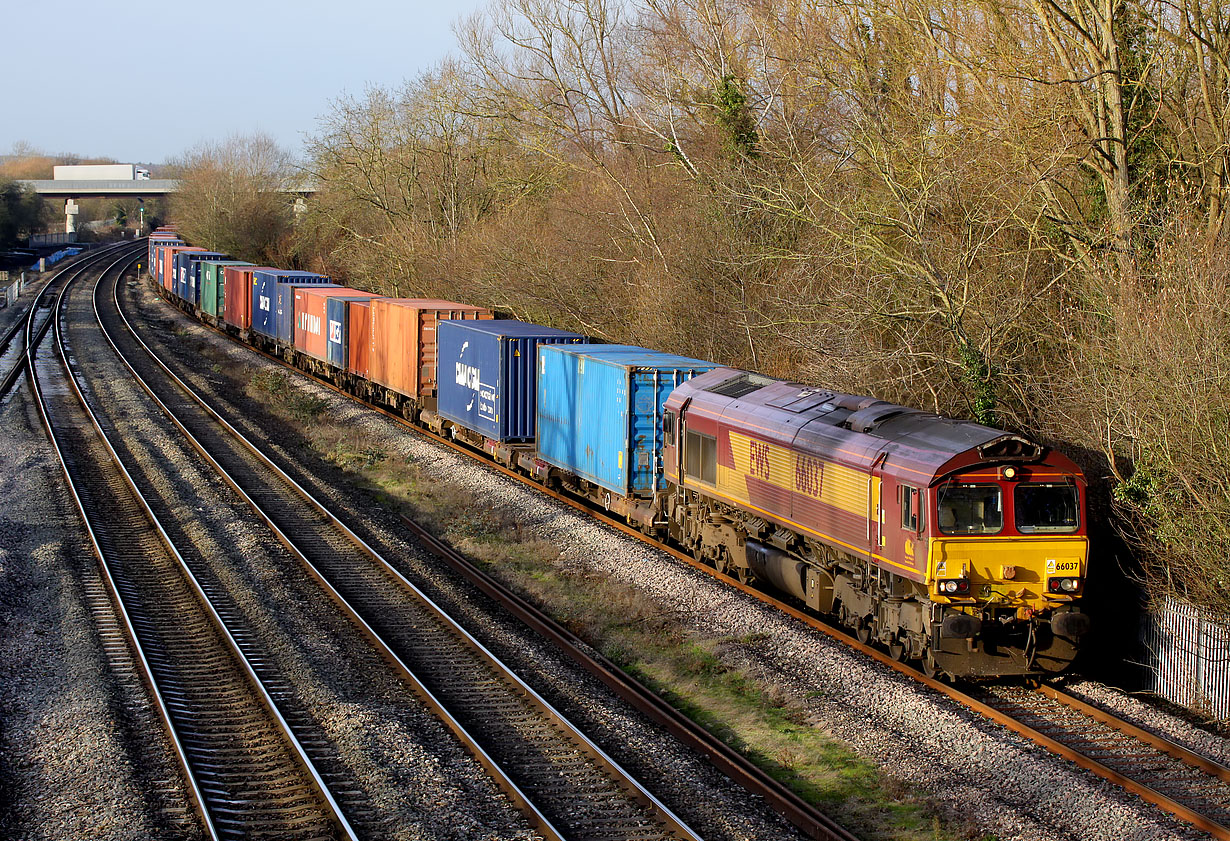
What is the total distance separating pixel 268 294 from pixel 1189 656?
121 ft

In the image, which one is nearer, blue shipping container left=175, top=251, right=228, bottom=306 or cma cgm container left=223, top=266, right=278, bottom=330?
cma cgm container left=223, top=266, right=278, bottom=330

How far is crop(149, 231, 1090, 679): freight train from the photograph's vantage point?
1204 centimetres

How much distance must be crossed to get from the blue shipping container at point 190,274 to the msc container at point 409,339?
30.1 metres

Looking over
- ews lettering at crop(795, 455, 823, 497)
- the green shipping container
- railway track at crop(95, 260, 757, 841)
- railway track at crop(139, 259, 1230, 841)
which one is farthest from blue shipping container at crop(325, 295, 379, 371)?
railway track at crop(139, 259, 1230, 841)

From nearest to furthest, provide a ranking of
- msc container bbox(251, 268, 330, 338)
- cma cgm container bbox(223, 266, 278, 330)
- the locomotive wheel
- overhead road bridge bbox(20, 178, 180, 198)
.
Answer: the locomotive wheel < msc container bbox(251, 268, 330, 338) < cma cgm container bbox(223, 266, 278, 330) < overhead road bridge bbox(20, 178, 180, 198)

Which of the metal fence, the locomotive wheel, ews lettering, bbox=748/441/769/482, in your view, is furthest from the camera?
ews lettering, bbox=748/441/769/482

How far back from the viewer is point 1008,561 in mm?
12094

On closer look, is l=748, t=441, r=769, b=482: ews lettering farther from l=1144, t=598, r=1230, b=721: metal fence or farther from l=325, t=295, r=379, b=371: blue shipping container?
l=325, t=295, r=379, b=371: blue shipping container

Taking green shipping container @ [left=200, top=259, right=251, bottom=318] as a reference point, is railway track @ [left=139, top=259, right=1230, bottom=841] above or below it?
below

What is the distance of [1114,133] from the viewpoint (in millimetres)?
17234

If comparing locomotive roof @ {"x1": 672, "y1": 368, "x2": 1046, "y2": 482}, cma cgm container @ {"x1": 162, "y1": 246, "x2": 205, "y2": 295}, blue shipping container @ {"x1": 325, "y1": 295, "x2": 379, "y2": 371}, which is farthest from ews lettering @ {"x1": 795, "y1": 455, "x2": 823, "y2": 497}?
cma cgm container @ {"x1": 162, "y1": 246, "x2": 205, "y2": 295}

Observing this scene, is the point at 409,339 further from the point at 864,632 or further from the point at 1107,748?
the point at 1107,748

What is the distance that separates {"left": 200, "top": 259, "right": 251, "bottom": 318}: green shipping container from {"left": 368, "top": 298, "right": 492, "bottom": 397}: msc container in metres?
22.9

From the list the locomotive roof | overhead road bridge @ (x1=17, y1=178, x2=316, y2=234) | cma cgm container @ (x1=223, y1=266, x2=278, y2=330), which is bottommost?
the locomotive roof
